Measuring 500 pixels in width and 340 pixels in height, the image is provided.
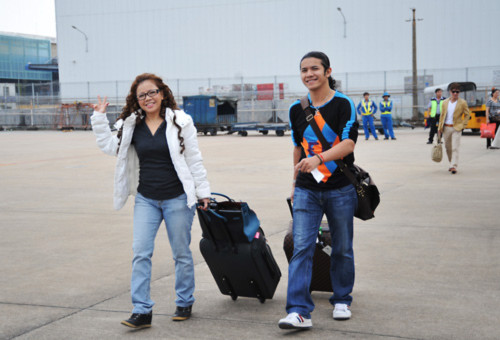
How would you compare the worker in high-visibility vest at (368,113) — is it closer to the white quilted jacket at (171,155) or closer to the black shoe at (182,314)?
the white quilted jacket at (171,155)

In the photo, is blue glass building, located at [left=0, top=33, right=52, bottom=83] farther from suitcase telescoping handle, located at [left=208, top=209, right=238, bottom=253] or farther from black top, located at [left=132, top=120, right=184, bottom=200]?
suitcase telescoping handle, located at [left=208, top=209, right=238, bottom=253]

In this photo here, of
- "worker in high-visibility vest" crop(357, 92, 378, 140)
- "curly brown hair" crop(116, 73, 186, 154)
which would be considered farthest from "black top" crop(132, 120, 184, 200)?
"worker in high-visibility vest" crop(357, 92, 378, 140)

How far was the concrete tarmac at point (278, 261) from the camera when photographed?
4234mm

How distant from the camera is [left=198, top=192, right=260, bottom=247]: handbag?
14.3 feet

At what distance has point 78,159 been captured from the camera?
17781 millimetres

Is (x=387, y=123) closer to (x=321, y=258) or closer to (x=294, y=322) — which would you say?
(x=321, y=258)

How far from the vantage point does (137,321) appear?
4.20 metres

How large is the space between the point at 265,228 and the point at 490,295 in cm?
318

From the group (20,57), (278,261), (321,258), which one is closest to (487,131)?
(278,261)

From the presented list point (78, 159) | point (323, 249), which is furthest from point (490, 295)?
point (78, 159)


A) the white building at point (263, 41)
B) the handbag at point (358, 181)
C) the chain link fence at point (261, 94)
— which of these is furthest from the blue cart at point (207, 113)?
the handbag at point (358, 181)

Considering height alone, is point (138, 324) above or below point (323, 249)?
below

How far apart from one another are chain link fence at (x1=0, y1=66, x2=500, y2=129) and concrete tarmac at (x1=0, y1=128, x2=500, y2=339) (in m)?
27.5

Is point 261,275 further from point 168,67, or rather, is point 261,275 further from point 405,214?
point 168,67
